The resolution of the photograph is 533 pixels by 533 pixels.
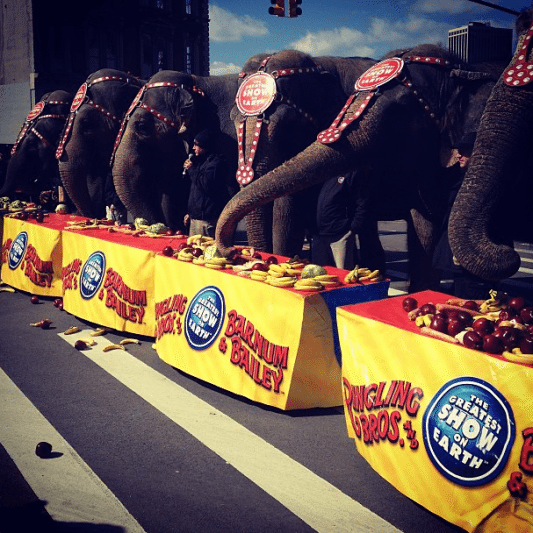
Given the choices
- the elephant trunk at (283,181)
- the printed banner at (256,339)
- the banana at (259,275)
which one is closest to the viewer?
the printed banner at (256,339)

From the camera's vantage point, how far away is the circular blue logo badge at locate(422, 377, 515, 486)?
3543 millimetres

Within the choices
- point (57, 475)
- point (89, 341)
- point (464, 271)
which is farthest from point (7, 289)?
point (464, 271)

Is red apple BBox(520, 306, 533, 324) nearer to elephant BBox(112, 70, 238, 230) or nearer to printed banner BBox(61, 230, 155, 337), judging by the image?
printed banner BBox(61, 230, 155, 337)

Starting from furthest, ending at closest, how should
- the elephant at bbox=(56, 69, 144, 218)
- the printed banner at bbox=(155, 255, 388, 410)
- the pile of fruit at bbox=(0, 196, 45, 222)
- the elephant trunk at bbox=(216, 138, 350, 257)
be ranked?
1. the elephant at bbox=(56, 69, 144, 218)
2. the pile of fruit at bbox=(0, 196, 45, 222)
3. the elephant trunk at bbox=(216, 138, 350, 257)
4. the printed banner at bbox=(155, 255, 388, 410)

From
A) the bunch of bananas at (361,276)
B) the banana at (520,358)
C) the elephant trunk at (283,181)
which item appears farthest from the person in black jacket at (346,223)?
the banana at (520,358)

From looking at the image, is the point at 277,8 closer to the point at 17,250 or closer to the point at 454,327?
the point at 17,250

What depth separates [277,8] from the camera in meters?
16.7

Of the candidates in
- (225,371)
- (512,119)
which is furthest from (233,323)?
(512,119)

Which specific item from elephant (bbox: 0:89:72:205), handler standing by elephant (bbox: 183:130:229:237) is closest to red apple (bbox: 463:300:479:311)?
handler standing by elephant (bbox: 183:130:229:237)

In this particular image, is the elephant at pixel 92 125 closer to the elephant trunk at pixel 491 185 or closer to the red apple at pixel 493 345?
the elephant trunk at pixel 491 185

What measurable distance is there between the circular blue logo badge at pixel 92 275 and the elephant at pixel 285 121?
191cm

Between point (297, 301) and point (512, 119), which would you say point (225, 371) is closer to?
point (297, 301)

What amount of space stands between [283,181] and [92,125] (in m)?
5.99

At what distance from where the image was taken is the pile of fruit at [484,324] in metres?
3.72
